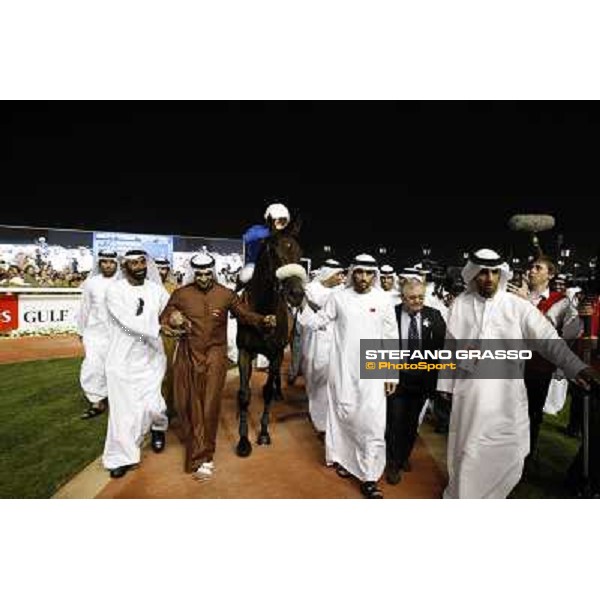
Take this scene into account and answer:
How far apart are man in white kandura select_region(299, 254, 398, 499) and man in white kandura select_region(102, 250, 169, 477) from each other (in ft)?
5.04

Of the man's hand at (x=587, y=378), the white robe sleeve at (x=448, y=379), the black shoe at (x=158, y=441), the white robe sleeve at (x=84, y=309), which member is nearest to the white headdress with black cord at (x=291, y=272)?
the white robe sleeve at (x=448, y=379)

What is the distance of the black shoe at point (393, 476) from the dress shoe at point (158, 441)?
219 cm

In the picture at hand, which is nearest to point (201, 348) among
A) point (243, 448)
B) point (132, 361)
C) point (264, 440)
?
point (132, 361)

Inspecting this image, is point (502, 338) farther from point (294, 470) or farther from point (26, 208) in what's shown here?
point (26, 208)

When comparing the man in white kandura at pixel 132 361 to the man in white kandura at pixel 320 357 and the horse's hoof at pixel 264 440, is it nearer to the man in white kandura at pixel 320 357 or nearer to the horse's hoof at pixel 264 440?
the horse's hoof at pixel 264 440

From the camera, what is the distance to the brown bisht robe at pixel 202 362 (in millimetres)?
4543

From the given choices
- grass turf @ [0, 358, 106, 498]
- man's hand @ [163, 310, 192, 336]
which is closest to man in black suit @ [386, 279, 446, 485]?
man's hand @ [163, 310, 192, 336]

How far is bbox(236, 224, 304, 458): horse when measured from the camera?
4.71 m

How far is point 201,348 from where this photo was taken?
4.62 metres

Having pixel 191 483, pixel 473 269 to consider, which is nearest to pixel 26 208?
pixel 191 483

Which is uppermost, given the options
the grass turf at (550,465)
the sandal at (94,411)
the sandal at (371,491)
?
the sandal at (94,411)

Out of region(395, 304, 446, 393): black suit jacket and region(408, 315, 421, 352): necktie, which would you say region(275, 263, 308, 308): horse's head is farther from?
region(408, 315, 421, 352): necktie

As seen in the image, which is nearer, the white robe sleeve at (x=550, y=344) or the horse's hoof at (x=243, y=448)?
the white robe sleeve at (x=550, y=344)

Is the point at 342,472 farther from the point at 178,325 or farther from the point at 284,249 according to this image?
the point at 284,249
